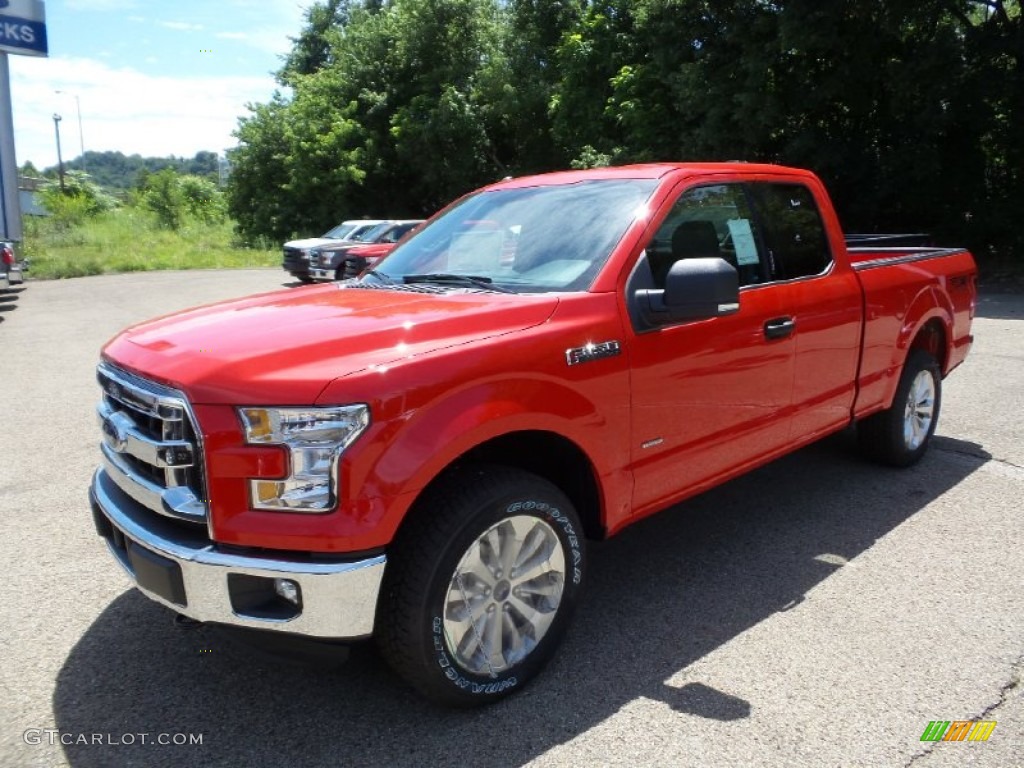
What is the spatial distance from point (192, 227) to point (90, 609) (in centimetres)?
3999

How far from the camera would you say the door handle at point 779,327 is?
12.5 feet

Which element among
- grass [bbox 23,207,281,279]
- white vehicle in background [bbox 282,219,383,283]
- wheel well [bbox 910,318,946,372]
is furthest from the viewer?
grass [bbox 23,207,281,279]

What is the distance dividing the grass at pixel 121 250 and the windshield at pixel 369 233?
917 cm

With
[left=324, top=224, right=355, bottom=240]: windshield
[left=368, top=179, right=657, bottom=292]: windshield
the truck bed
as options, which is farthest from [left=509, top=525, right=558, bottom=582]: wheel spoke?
[left=324, top=224, right=355, bottom=240]: windshield

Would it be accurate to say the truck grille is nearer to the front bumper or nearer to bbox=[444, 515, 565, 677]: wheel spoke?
the front bumper

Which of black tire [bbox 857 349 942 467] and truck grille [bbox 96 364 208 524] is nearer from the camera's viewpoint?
truck grille [bbox 96 364 208 524]

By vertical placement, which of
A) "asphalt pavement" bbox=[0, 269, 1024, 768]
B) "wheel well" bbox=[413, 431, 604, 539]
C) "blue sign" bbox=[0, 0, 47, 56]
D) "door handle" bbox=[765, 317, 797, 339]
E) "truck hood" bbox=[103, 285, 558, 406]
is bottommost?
"asphalt pavement" bbox=[0, 269, 1024, 768]

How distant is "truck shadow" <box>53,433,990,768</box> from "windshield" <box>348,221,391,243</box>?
15781 mm

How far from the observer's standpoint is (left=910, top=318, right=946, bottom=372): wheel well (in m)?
5.36

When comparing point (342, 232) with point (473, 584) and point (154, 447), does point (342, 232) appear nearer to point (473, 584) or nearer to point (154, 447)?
point (154, 447)

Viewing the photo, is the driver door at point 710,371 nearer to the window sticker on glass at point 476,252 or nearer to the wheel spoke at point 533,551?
the wheel spoke at point 533,551

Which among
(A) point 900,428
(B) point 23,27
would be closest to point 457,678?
(A) point 900,428

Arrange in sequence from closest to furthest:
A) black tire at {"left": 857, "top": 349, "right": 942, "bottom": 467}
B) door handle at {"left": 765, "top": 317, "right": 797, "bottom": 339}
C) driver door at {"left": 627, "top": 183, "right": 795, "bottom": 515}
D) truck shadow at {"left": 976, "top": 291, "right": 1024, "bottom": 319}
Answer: driver door at {"left": 627, "top": 183, "right": 795, "bottom": 515}, door handle at {"left": 765, "top": 317, "right": 797, "bottom": 339}, black tire at {"left": 857, "top": 349, "right": 942, "bottom": 467}, truck shadow at {"left": 976, "top": 291, "right": 1024, "bottom": 319}

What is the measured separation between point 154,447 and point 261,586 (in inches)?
22.8
